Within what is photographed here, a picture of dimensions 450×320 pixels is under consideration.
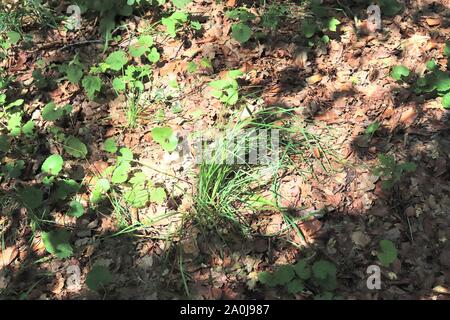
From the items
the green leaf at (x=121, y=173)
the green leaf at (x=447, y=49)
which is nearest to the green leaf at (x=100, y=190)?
the green leaf at (x=121, y=173)

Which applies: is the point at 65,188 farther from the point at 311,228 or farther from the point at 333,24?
the point at 333,24

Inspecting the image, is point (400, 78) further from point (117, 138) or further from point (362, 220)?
point (117, 138)

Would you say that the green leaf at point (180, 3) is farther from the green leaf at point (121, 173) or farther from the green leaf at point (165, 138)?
the green leaf at point (121, 173)

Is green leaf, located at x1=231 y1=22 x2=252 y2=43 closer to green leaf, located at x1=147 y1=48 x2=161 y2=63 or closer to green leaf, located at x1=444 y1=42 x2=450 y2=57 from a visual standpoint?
green leaf, located at x1=147 y1=48 x2=161 y2=63

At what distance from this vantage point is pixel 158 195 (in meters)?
2.96

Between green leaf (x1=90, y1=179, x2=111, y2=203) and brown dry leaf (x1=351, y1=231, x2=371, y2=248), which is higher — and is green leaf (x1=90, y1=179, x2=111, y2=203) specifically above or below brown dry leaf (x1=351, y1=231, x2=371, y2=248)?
above

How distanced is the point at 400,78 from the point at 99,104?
2.20 m

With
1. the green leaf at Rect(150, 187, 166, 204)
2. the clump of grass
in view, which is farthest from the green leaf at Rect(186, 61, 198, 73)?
the green leaf at Rect(150, 187, 166, 204)

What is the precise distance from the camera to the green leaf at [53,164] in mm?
3068

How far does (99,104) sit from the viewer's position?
3.51 metres

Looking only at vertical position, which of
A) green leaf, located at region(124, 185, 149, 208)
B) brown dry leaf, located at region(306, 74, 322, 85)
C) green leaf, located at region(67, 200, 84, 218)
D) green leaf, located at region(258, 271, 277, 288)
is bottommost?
green leaf, located at region(258, 271, 277, 288)

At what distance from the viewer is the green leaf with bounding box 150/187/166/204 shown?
2.96 meters

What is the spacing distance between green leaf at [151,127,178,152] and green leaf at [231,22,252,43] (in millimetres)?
953

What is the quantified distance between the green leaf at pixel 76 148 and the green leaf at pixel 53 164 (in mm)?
129
